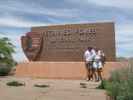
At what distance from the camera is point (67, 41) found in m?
27.3

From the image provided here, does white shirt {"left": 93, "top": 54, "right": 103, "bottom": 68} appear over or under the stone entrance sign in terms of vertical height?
under

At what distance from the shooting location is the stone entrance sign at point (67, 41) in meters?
25.9

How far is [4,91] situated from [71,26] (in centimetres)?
1438

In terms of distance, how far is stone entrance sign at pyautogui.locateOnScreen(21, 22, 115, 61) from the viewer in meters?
25.9

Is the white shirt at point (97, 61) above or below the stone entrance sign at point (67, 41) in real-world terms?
below

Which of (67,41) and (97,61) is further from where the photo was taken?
(67,41)

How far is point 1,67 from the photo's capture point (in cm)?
2702

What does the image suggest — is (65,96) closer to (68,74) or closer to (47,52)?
(68,74)

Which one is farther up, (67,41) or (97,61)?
(67,41)

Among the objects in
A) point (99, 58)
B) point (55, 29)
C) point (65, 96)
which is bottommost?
point (65, 96)

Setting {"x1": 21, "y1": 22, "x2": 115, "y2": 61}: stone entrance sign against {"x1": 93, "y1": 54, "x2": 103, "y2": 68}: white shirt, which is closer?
{"x1": 93, "y1": 54, "x2": 103, "y2": 68}: white shirt

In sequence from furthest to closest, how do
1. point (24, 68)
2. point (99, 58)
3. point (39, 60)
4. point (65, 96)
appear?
point (39, 60) < point (24, 68) < point (99, 58) < point (65, 96)

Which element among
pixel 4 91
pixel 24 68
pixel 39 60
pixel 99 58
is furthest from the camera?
pixel 39 60

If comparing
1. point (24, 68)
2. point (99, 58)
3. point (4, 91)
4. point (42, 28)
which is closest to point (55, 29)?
point (42, 28)
